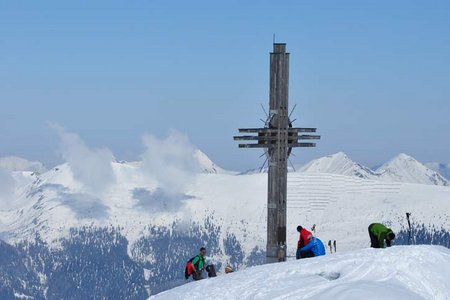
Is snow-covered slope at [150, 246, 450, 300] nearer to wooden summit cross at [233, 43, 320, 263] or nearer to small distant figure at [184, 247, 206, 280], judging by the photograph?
small distant figure at [184, 247, 206, 280]

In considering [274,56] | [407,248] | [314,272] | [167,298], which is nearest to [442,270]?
[407,248]

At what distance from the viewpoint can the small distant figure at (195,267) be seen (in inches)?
1029

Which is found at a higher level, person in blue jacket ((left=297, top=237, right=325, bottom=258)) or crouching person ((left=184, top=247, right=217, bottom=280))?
person in blue jacket ((left=297, top=237, right=325, bottom=258))

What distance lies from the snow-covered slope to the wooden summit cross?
431 cm

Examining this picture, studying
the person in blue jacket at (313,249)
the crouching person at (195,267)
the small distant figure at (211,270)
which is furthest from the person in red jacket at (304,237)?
the crouching person at (195,267)

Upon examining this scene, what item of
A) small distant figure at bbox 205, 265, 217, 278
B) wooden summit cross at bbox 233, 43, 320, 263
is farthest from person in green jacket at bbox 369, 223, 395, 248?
small distant figure at bbox 205, 265, 217, 278

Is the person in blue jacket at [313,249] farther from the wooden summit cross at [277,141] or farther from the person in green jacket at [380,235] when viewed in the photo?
the wooden summit cross at [277,141]

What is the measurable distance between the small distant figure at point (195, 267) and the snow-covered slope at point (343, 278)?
3.68 m

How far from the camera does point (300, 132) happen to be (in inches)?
1067

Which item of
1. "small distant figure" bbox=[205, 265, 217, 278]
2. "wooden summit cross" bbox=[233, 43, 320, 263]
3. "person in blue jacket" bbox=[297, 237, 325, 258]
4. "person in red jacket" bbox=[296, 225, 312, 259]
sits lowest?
"small distant figure" bbox=[205, 265, 217, 278]

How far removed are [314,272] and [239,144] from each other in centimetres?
647

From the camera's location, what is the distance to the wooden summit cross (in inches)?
1050

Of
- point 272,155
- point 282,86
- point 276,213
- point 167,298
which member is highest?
point 282,86

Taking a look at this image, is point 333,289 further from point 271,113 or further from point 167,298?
point 271,113
